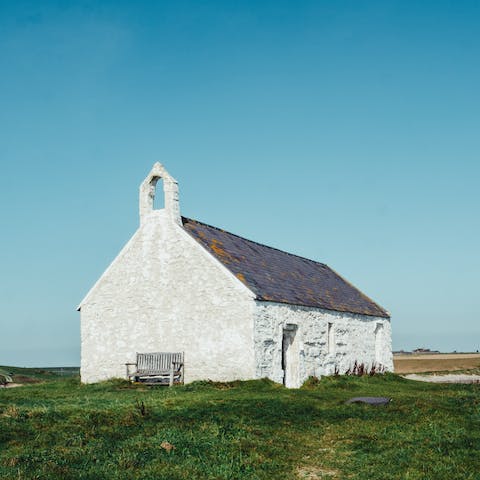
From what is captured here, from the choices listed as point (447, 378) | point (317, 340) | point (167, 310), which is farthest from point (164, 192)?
point (447, 378)

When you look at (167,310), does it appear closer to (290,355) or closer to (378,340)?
(290,355)

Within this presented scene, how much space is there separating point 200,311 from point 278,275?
5.85 m

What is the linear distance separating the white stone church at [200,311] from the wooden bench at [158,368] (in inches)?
13.1

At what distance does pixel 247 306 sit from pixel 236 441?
35.1ft

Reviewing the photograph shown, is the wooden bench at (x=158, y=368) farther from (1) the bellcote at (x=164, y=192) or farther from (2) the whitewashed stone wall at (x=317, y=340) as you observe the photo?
(1) the bellcote at (x=164, y=192)

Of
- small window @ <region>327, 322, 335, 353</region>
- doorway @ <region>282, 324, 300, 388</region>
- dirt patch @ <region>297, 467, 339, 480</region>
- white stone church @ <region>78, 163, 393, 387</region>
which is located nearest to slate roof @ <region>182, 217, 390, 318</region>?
white stone church @ <region>78, 163, 393, 387</region>

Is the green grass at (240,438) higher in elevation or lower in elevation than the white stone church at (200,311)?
lower

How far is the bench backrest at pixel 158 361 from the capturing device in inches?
937

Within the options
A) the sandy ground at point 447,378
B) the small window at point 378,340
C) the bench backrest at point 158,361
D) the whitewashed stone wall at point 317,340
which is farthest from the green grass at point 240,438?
the small window at point 378,340

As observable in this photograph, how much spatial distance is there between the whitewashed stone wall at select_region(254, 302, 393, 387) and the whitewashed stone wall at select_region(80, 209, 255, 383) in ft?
2.55

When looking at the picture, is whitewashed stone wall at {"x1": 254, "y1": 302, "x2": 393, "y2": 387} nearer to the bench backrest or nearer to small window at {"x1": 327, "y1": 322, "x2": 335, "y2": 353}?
small window at {"x1": 327, "y1": 322, "x2": 335, "y2": 353}

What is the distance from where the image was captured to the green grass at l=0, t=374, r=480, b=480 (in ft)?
33.7

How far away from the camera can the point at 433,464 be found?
10.5 m

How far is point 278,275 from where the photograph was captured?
28391 mm
